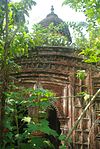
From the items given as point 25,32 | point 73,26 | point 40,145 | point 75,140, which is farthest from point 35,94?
point 73,26

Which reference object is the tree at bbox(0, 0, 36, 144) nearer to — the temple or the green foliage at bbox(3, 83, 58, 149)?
the green foliage at bbox(3, 83, 58, 149)

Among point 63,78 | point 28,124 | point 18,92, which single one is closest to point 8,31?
point 18,92

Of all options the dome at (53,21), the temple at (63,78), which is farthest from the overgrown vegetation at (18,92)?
the dome at (53,21)

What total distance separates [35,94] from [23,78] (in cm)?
436

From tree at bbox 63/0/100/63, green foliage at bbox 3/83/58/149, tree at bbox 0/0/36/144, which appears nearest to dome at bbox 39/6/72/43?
tree at bbox 63/0/100/63

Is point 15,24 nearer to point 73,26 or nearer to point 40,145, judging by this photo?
point 40,145

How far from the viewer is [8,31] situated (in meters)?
4.07

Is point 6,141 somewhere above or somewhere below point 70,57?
below

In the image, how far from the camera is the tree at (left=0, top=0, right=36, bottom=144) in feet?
12.4

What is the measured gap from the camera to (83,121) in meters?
7.55

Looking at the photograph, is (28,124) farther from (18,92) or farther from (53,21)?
(53,21)

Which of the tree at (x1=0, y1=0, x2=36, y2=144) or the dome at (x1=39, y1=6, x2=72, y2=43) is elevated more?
the dome at (x1=39, y1=6, x2=72, y2=43)

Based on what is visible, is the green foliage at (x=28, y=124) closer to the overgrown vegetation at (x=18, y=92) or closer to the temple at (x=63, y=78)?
the overgrown vegetation at (x=18, y=92)

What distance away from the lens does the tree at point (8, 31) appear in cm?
377
